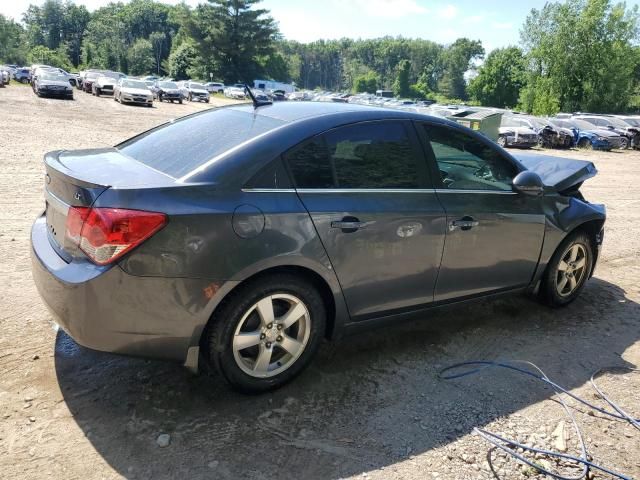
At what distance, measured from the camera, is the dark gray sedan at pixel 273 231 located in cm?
260

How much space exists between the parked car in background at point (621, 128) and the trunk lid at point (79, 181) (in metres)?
29.0

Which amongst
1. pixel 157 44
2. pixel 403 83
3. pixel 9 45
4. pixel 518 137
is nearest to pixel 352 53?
pixel 403 83

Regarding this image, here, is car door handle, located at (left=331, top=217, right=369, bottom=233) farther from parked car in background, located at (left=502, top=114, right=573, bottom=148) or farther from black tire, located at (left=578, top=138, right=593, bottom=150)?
black tire, located at (left=578, top=138, right=593, bottom=150)

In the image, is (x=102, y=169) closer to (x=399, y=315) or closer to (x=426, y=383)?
(x=399, y=315)

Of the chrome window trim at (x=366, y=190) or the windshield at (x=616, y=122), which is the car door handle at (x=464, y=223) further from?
the windshield at (x=616, y=122)

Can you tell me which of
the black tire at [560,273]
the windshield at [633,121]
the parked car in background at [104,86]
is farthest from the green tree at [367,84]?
the black tire at [560,273]

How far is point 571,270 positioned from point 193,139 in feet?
11.2

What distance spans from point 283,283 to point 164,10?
147 metres

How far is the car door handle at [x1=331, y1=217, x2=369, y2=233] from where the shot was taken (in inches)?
120

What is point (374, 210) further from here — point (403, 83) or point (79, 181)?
point (403, 83)

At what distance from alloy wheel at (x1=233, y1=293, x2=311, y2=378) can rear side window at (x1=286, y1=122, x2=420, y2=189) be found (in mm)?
699

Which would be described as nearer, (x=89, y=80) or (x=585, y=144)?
(x=585, y=144)

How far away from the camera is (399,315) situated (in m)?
3.52

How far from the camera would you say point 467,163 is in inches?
151
